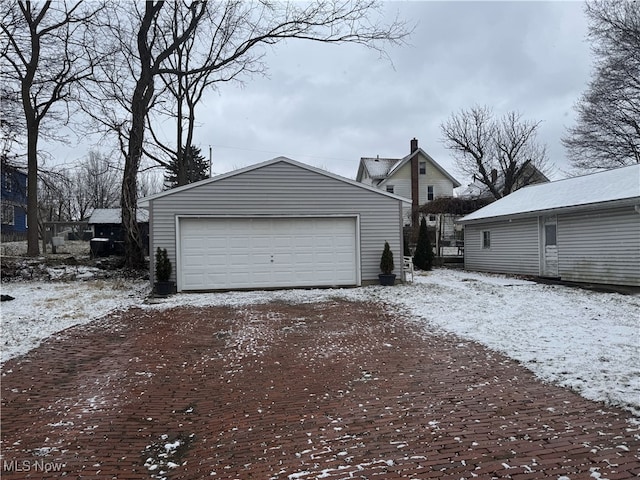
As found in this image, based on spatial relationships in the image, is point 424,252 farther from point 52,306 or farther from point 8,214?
point 8,214

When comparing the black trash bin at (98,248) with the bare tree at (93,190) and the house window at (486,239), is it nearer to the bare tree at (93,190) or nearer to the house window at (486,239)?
the house window at (486,239)

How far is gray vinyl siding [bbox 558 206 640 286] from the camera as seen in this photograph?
11680 millimetres

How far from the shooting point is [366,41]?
15.6m

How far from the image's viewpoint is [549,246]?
570 inches

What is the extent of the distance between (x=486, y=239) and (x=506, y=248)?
1.59 metres

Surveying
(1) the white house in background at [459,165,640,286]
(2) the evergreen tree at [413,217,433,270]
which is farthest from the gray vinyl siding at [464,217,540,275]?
(2) the evergreen tree at [413,217,433,270]

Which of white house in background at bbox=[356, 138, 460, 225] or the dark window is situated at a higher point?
white house in background at bbox=[356, 138, 460, 225]

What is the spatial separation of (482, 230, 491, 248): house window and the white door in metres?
3.14

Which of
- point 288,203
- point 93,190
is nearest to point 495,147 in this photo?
point 288,203

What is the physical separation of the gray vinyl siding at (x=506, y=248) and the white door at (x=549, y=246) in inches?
9.0

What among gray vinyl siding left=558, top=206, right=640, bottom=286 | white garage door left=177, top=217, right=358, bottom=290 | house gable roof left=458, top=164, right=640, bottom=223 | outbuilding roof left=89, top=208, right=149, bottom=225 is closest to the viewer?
gray vinyl siding left=558, top=206, right=640, bottom=286

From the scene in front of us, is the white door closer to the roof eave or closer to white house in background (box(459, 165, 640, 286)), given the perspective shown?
white house in background (box(459, 165, 640, 286))

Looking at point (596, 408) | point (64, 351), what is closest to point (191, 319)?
point (64, 351)

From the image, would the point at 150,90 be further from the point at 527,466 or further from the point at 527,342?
the point at 527,466
